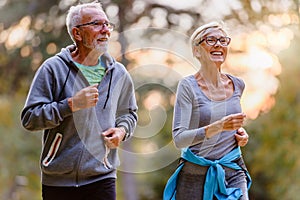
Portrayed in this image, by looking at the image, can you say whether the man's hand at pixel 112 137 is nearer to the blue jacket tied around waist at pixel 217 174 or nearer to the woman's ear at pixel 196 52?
the blue jacket tied around waist at pixel 217 174

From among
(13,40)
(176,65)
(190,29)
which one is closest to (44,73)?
(176,65)

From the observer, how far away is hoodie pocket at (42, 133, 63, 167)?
283cm

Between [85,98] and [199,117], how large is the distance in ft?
1.66

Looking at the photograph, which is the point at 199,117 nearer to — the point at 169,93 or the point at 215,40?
the point at 215,40

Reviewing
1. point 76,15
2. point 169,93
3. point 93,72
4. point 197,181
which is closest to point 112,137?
point 93,72

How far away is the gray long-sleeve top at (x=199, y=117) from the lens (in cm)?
294

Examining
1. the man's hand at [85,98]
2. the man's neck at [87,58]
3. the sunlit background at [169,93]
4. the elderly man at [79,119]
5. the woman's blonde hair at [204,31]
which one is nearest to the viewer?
the man's hand at [85,98]

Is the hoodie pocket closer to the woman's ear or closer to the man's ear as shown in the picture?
the man's ear

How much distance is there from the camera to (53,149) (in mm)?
2838

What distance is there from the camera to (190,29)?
6887 mm

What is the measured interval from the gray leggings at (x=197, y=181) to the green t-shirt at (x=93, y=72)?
1.64 feet

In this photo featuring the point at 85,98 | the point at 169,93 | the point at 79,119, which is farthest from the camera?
the point at 169,93

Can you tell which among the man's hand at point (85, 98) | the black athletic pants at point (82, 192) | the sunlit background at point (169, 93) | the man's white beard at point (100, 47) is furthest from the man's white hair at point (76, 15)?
the sunlit background at point (169, 93)

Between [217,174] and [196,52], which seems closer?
[217,174]
